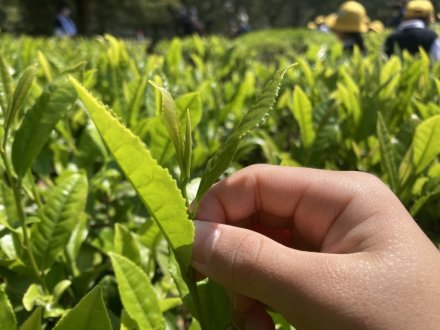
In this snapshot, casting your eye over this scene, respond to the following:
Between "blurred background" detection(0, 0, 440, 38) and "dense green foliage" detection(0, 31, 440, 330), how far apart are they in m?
19.9

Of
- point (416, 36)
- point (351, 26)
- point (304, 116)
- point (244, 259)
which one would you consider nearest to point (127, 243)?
point (244, 259)

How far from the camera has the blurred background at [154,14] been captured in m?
34.4

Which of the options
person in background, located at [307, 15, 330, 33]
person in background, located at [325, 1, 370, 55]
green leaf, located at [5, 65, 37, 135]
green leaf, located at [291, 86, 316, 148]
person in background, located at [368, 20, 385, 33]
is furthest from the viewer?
person in background, located at [307, 15, 330, 33]

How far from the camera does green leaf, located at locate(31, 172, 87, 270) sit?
4.76 ft

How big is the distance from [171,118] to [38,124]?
2.06ft

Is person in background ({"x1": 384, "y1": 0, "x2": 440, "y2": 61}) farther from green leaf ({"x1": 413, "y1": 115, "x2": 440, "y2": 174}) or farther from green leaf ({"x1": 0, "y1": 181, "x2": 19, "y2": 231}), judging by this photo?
green leaf ({"x1": 0, "y1": 181, "x2": 19, "y2": 231})

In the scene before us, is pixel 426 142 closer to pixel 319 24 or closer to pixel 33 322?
pixel 33 322

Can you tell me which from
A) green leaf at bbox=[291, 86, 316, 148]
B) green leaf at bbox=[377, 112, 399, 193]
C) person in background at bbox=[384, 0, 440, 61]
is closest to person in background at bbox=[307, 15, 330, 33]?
person in background at bbox=[384, 0, 440, 61]

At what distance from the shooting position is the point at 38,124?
1.41 metres

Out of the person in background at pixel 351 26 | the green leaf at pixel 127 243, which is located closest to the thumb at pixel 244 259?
the green leaf at pixel 127 243

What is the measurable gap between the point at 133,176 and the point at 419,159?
3.23ft

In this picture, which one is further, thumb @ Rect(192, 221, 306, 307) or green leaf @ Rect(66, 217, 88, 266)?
green leaf @ Rect(66, 217, 88, 266)

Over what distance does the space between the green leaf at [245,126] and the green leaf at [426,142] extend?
718 millimetres

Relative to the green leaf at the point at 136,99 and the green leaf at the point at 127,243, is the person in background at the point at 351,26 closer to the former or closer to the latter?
the green leaf at the point at 136,99
